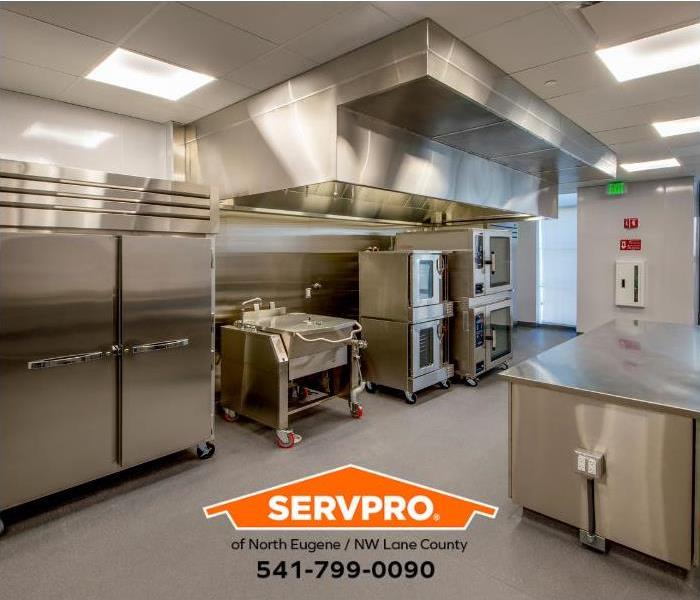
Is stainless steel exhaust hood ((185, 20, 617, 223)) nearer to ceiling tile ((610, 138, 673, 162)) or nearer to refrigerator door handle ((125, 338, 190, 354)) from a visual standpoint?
ceiling tile ((610, 138, 673, 162))

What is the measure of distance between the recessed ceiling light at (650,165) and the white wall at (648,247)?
98cm

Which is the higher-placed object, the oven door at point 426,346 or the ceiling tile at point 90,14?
the ceiling tile at point 90,14

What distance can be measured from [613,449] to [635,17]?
212 centimetres

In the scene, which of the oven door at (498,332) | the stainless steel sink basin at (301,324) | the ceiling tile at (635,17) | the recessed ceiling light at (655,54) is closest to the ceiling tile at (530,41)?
the ceiling tile at (635,17)

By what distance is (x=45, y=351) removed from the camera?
2.39 meters

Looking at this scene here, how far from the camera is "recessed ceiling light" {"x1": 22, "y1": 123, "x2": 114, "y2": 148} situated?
10.5 feet

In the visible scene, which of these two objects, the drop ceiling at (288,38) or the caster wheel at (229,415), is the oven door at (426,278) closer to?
the drop ceiling at (288,38)

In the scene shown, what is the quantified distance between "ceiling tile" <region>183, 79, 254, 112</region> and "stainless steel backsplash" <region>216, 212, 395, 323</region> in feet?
3.15

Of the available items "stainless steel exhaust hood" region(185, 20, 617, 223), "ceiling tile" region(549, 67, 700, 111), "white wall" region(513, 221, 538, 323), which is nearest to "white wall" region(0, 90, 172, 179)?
"stainless steel exhaust hood" region(185, 20, 617, 223)

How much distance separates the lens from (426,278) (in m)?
4.64

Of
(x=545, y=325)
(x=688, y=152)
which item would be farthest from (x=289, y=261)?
(x=545, y=325)

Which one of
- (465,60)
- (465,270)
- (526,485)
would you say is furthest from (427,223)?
(526,485)

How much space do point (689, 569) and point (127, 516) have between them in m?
2.72

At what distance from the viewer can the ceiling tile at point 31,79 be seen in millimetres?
2785
